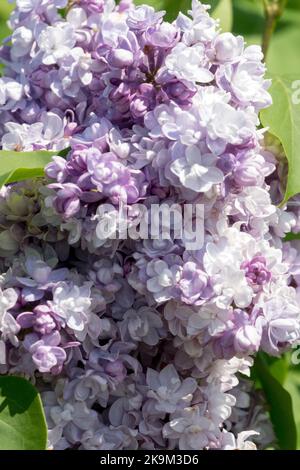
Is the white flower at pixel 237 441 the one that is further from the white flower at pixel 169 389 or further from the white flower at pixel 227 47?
the white flower at pixel 227 47

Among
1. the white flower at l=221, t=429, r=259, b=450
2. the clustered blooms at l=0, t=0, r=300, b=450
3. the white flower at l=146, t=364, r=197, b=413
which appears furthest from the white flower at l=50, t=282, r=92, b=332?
the white flower at l=221, t=429, r=259, b=450

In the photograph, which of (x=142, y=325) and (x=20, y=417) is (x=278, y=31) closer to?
(x=142, y=325)

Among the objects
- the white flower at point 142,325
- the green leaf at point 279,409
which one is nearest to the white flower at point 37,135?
the white flower at point 142,325

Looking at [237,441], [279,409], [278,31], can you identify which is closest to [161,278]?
[237,441]

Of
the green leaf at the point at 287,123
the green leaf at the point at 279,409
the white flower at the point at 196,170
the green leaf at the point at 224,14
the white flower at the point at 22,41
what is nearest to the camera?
the white flower at the point at 196,170
